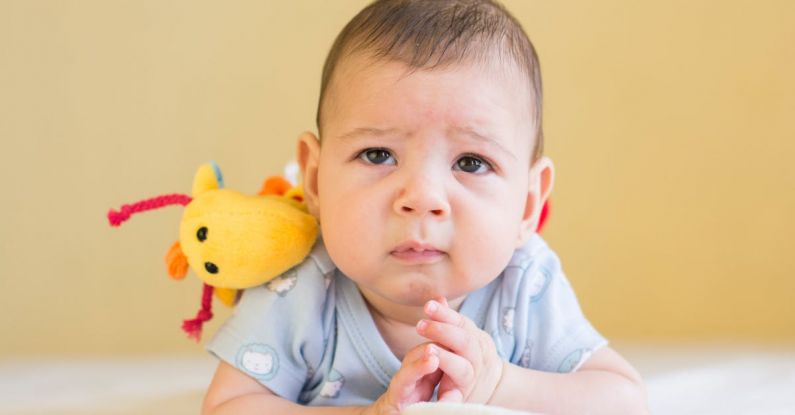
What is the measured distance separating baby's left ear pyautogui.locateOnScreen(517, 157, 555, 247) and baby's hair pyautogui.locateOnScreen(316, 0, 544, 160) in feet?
0.09

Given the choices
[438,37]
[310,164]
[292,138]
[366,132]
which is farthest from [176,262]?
[292,138]

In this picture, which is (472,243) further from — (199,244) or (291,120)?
(291,120)

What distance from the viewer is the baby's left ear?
1172 millimetres

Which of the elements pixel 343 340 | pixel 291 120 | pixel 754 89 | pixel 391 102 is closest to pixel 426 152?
pixel 391 102

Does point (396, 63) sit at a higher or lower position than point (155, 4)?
lower

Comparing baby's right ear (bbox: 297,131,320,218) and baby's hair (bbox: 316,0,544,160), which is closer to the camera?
baby's hair (bbox: 316,0,544,160)

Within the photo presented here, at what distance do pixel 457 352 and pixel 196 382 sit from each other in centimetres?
66

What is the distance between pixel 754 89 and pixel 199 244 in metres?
1.34

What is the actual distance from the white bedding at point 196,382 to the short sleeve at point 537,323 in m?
0.18

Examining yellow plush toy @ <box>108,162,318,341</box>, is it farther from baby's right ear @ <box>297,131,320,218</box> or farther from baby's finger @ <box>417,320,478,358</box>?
baby's finger @ <box>417,320,478,358</box>

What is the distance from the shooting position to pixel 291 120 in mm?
2068

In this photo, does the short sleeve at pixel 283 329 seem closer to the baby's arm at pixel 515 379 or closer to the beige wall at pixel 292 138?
the baby's arm at pixel 515 379

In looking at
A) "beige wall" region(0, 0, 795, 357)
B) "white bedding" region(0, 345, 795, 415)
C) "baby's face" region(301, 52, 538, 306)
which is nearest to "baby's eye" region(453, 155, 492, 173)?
"baby's face" region(301, 52, 538, 306)

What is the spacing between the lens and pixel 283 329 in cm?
115
